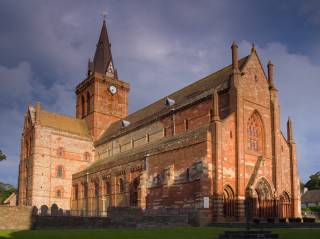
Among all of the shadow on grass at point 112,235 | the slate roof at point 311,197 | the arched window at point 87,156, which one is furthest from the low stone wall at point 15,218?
the slate roof at point 311,197

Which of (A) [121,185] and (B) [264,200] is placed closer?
(B) [264,200]

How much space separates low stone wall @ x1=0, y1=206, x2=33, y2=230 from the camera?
29641 mm

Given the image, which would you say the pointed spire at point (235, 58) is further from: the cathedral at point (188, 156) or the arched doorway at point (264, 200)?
the arched doorway at point (264, 200)

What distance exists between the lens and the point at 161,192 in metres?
42.2

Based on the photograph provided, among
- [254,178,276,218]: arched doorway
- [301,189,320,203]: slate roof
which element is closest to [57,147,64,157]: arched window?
[254,178,276,218]: arched doorway

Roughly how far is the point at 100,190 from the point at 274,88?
25607mm

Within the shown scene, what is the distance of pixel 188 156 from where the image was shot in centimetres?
4003

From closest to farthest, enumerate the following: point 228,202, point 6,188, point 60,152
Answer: point 228,202 → point 60,152 → point 6,188

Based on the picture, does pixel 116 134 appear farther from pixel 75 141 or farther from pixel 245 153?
pixel 245 153

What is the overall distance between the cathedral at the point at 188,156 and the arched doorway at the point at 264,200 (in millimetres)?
100

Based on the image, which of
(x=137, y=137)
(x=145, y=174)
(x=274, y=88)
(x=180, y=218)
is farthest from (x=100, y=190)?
(x=274, y=88)

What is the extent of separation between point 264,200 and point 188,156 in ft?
29.5

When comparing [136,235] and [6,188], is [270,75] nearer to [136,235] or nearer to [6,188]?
[136,235]

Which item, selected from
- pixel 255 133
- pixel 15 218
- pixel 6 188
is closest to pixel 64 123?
pixel 255 133
